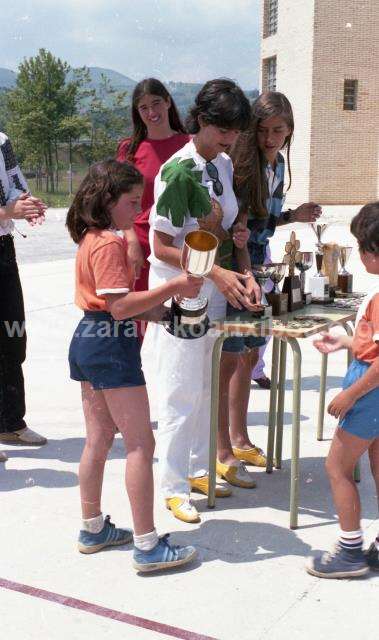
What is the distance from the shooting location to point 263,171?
383 centimetres

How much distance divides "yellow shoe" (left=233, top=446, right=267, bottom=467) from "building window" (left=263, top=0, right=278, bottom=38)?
35337 millimetres

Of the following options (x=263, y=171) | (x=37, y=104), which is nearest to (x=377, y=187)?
(x=37, y=104)

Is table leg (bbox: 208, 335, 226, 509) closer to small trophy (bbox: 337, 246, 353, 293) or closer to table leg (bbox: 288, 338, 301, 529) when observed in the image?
table leg (bbox: 288, 338, 301, 529)

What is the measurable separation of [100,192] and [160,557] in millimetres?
1337

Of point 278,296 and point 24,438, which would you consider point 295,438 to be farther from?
point 24,438

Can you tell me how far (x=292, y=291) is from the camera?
3.62 metres

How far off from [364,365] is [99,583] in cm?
122

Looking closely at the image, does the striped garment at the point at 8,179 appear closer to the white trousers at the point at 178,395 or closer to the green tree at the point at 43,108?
the white trousers at the point at 178,395

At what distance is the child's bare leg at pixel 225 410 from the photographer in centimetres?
386

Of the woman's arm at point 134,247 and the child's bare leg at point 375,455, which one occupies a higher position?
the woman's arm at point 134,247

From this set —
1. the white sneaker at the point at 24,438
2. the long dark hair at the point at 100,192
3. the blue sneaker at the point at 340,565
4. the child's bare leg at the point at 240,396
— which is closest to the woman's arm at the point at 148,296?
the long dark hair at the point at 100,192

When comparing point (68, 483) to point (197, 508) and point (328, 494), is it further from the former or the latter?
point (328, 494)

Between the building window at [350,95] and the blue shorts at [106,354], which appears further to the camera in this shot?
the building window at [350,95]

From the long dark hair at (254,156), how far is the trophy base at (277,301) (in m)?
0.51
